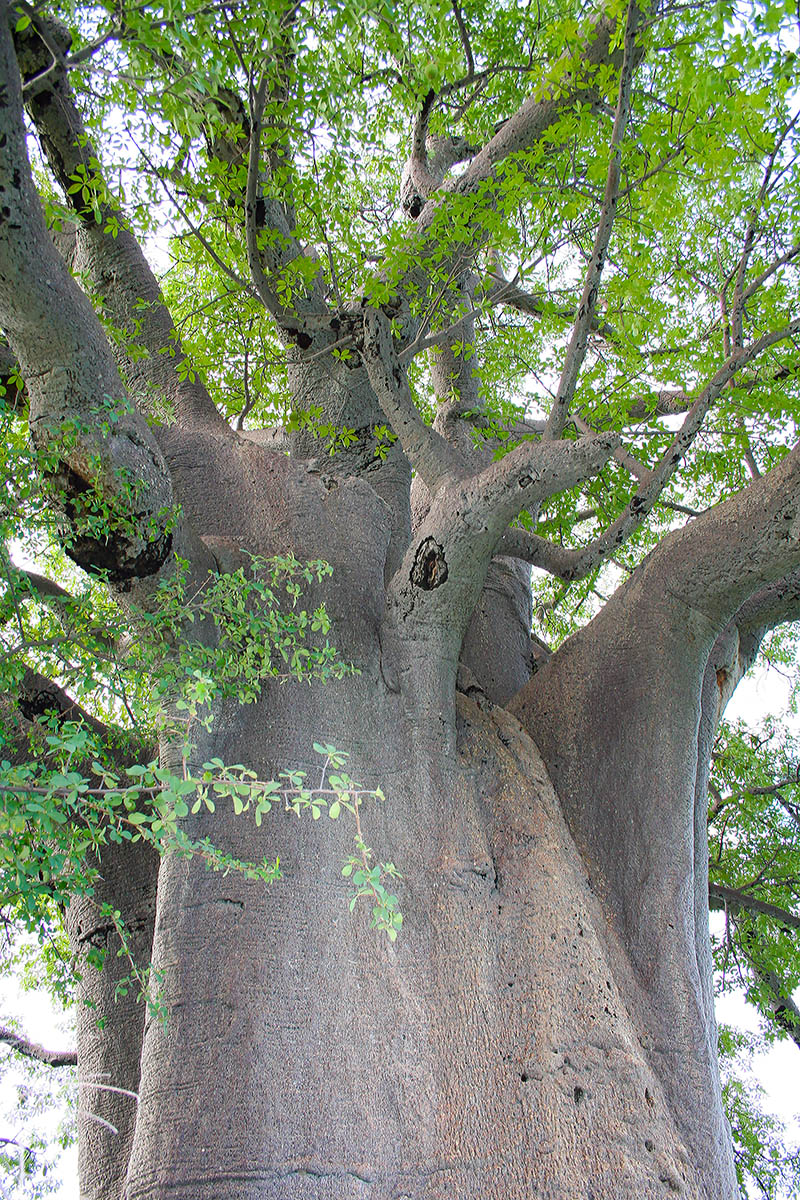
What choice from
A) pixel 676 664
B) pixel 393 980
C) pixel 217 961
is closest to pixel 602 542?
pixel 676 664

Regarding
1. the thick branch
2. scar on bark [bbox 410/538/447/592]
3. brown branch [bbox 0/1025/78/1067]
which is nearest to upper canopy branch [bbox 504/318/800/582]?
scar on bark [bbox 410/538/447/592]

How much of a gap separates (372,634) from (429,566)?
15.8 inches

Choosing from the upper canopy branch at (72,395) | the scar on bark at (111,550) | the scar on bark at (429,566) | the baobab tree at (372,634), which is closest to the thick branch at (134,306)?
the baobab tree at (372,634)

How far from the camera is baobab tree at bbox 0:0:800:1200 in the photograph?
2.46 metres

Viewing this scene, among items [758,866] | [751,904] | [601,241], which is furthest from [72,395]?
[758,866]

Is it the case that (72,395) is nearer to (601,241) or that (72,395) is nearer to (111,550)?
(111,550)

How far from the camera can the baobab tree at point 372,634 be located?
246 cm

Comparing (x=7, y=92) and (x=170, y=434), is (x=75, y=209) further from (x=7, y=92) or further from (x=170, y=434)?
(x=7, y=92)

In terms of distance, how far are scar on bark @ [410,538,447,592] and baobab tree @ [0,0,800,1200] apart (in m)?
0.02

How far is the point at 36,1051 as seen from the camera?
13.6 ft

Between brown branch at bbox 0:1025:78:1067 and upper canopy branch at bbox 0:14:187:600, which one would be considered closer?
upper canopy branch at bbox 0:14:187:600

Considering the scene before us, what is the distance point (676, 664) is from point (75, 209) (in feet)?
11.4

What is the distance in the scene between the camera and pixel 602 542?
11.9 ft

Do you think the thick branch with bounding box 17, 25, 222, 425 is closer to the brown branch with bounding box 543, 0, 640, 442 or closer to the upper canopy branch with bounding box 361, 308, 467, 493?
the upper canopy branch with bounding box 361, 308, 467, 493
